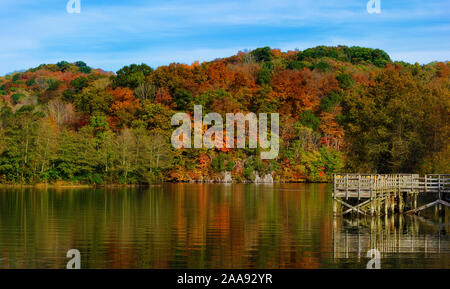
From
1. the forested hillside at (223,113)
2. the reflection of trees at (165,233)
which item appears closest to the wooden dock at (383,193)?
the reflection of trees at (165,233)

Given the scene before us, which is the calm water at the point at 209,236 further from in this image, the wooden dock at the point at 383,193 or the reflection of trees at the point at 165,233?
the wooden dock at the point at 383,193

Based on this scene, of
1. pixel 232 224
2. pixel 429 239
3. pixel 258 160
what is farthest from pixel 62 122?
pixel 429 239

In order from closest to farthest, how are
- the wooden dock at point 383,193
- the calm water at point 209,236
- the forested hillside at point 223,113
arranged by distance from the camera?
the calm water at point 209,236 → the wooden dock at point 383,193 → the forested hillside at point 223,113

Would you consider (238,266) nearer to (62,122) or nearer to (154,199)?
(154,199)

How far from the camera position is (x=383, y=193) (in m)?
42.7

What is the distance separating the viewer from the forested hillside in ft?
165

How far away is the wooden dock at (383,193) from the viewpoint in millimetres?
39062

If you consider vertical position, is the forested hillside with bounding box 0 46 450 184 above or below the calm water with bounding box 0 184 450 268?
above

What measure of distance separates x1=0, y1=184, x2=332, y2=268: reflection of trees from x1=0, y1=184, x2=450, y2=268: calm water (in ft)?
0.13

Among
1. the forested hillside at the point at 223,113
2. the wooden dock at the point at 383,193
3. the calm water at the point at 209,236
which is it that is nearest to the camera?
the calm water at the point at 209,236

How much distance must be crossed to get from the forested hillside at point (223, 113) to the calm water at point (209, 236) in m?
8.80

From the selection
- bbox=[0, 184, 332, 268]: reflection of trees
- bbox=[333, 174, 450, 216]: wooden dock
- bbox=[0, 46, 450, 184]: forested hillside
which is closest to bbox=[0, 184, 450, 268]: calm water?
bbox=[0, 184, 332, 268]: reflection of trees

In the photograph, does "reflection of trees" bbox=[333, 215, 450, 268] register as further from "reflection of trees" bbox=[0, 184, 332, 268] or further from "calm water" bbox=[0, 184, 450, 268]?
"reflection of trees" bbox=[0, 184, 332, 268]
